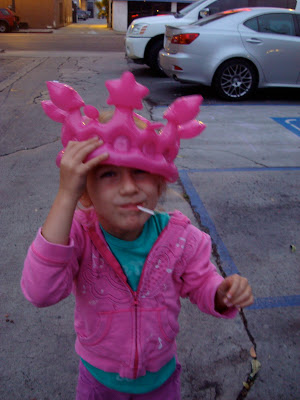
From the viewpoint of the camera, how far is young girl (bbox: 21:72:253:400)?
1.25 meters

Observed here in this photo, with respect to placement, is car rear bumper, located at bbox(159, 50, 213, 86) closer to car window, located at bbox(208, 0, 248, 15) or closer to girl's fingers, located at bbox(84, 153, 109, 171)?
car window, located at bbox(208, 0, 248, 15)

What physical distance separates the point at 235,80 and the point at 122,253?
7.60 metres

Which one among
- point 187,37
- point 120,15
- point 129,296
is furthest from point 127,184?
point 120,15

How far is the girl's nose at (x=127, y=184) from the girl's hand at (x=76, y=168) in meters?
0.09

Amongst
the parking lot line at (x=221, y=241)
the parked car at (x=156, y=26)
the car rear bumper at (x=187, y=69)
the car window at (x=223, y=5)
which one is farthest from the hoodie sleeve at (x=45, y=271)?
the car window at (x=223, y=5)

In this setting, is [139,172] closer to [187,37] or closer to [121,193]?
[121,193]

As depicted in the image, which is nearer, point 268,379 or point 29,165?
point 268,379

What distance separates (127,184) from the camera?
1289 millimetres

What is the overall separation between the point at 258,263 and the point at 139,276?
193cm

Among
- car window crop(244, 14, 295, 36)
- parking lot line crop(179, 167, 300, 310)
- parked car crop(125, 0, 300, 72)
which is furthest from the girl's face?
parked car crop(125, 0, 300, 72)

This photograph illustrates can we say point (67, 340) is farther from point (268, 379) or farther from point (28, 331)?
point (268, 379)

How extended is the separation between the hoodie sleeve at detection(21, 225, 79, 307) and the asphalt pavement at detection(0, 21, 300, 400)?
92 cm

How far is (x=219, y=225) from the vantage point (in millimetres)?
3750

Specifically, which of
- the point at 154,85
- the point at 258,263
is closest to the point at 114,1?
the point at 154,85
